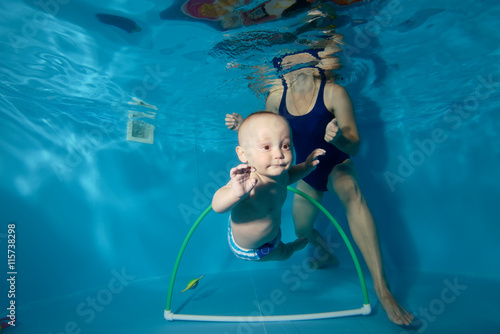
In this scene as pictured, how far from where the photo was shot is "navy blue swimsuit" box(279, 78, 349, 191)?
4.20 m

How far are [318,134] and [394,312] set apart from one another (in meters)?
2.66

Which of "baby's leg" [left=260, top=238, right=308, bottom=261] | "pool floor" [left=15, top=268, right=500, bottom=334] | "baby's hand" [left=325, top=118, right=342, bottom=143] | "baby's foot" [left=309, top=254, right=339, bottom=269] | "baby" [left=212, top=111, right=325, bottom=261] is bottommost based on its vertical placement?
"baby's foot" [left=309, top=254, right=339, bottom=269]

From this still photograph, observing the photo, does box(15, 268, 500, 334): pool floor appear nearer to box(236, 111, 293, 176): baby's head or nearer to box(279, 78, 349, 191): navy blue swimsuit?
box(279, 78, 349, 191): navy blue swimsuit

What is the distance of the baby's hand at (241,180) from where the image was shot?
2004 mm

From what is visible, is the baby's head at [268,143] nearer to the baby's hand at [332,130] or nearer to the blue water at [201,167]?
the baby's hand at [332,130]

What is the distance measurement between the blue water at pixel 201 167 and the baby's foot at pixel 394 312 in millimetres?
180

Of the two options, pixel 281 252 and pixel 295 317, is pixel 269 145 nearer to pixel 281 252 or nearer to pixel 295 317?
pixel 281 252

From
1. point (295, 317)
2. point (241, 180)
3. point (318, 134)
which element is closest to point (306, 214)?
point (318, 134)

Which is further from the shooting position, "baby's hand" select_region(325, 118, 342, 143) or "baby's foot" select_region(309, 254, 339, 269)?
"baby's foot" select_region(309, 254, 339, 269)

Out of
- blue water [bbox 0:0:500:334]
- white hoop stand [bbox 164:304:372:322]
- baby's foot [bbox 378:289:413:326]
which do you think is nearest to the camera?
baby's foot [bbox 378:289:413:326]

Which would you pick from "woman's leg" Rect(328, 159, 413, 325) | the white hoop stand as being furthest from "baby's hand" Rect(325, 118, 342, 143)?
the white hoop stand

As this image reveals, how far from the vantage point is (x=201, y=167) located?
8.20 meters

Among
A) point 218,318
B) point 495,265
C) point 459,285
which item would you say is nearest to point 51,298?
point 218,318

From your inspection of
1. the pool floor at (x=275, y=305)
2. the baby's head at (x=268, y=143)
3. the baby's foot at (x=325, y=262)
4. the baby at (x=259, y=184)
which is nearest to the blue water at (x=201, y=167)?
the pool floor at (x=275, y=305)
